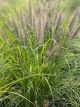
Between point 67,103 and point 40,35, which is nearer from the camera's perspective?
point 40,35

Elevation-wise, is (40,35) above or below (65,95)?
above

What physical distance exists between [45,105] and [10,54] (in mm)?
386

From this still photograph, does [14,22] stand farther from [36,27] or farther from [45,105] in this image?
[45,105]

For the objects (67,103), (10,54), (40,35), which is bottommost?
(67,103)

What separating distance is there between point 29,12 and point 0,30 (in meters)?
0.23

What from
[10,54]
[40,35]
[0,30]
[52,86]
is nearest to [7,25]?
Answer: [0,30]

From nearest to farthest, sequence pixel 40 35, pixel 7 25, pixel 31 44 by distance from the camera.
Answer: pixel 40 35
pixel 31 44
pixel 7 25

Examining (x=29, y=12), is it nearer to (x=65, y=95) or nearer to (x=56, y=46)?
(x=56, y=46)

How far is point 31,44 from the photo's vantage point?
202 centimetres

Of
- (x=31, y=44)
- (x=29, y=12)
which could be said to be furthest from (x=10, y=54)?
(x=29, y=12)

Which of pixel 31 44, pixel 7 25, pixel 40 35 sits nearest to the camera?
pixel 40 35

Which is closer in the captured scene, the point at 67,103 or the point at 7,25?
the point at 67,103

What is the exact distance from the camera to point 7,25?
2172mm

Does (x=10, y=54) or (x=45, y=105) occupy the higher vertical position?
(x=10, y=54)
